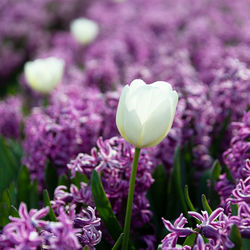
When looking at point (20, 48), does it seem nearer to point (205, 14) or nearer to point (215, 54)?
point (205, 14)

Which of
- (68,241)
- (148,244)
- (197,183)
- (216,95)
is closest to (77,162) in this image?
(148,244)

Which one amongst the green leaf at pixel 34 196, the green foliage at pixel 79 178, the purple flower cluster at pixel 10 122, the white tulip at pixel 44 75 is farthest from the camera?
the purple flower cluster at pixel 10 122

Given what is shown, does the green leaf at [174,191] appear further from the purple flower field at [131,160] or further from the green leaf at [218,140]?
the green leaf at [218,140]

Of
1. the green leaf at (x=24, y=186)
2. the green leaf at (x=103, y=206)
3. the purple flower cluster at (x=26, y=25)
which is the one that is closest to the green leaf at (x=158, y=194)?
the green leaf at (x=103, y=206)

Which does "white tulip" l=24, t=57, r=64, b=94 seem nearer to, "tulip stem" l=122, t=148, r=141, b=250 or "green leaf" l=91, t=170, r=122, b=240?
"green leaf" l=91, t=170, r=122, b=240

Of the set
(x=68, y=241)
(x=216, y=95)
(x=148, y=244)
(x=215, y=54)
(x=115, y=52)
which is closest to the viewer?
(x=68, y=241)

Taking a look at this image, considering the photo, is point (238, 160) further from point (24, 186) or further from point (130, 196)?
point (24, 186)

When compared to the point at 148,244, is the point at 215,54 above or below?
above
